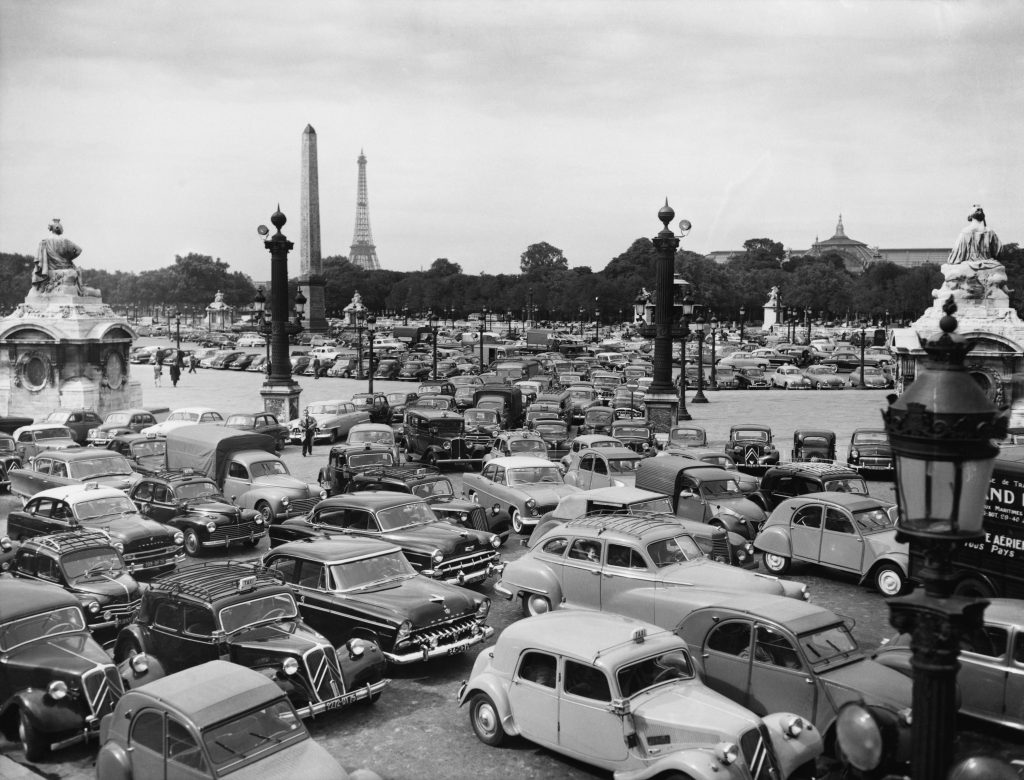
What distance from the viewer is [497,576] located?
608 inches

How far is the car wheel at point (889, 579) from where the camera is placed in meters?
13.8

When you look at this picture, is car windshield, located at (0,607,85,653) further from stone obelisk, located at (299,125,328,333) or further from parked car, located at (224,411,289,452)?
stone obelisk, located at (299,125,328,333)

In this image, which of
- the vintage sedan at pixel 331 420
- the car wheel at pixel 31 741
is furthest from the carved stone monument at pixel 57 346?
the car wheel at pixel 31 741

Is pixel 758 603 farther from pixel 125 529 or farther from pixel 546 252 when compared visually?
pixel 546 252

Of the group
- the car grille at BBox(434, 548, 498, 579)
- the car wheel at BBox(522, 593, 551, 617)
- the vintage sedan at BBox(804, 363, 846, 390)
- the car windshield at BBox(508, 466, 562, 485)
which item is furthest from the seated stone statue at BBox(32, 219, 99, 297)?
the vintage sedan at BBox(804, 363, 846, 390)

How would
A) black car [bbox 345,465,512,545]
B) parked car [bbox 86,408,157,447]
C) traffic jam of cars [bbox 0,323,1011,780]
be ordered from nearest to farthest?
traffic jam of cars [bbox 0,323,1011,780]
black car [bbox 345,465,512,545]
parked car [bbox 86,408,157,447]

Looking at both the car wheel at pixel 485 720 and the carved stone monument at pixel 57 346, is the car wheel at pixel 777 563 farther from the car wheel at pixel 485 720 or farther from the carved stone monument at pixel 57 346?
the carved stone monument at pixel 57 346

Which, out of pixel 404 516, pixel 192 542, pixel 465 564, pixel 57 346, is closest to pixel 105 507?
pixel 192 542

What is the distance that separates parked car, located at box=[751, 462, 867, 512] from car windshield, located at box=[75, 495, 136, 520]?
11.3 m

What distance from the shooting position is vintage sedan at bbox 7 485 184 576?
14.8 metres

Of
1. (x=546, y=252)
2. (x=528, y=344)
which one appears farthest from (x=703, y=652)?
(x=546, y=252)

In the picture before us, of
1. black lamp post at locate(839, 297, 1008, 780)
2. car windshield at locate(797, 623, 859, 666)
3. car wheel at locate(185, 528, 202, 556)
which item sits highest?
Answer: black lamp post at locate(839, 297, 1008, 780)

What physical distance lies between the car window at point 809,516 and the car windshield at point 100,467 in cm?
1332

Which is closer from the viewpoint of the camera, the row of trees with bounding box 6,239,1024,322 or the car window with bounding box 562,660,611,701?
the car window with bounding box 562,660,611,701
